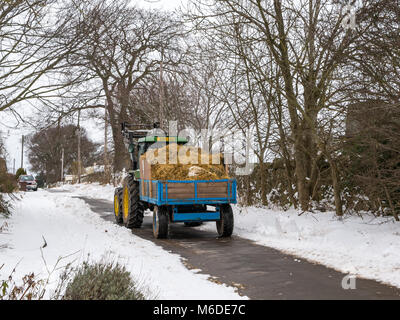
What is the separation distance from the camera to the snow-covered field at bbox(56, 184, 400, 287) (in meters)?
6.99

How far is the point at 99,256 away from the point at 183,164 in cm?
419

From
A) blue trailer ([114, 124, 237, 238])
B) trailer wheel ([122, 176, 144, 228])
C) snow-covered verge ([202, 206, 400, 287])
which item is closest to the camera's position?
snow-covered verge ([202, 206, 400, 287])

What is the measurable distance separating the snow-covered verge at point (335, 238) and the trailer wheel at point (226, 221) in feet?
1.75

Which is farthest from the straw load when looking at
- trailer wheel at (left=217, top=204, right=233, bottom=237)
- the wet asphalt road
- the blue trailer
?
the wet asphalt road

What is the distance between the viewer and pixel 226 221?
10805 millimetres

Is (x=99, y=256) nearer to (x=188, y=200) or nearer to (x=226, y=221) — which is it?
(x=188, y=200)

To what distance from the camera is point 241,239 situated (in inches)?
417

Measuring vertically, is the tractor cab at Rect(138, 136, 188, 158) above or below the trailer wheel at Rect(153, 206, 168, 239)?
above

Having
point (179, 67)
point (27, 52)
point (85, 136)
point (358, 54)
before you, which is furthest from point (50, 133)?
point (358, 54)

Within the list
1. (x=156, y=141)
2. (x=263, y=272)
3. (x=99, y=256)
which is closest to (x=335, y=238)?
(x=263, y=272)

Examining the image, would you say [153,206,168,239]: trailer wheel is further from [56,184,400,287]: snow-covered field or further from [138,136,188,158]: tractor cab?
[138,136,188,158]: tractor cab

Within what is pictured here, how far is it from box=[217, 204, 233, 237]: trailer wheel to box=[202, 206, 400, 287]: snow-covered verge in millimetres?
532

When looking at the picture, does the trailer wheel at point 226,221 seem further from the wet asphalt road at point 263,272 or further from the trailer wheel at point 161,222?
the trailer wheel at point 161,222

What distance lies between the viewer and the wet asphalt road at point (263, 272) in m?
→ 5.63
